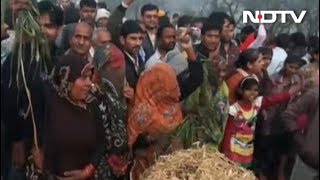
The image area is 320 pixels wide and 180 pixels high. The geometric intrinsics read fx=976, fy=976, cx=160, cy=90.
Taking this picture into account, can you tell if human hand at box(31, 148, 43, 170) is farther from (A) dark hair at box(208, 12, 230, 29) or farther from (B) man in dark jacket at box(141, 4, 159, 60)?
(A) dark hair at box(208, 12, 230, 29)

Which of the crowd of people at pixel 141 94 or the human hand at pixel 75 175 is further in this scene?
the human hand at pixel 75 175

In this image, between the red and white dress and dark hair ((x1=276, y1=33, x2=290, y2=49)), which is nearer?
dark hair ((x1=276, y1=33, x2=290, y2=49))

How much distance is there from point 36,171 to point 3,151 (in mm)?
230

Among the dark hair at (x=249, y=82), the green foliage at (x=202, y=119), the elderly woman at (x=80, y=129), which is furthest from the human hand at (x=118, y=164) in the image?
the dark hair at (x=249, y=82)

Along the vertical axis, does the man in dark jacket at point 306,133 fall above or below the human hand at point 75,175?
above

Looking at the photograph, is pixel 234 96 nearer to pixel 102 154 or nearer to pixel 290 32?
pixel 290 32

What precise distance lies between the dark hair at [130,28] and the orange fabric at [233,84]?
60cm

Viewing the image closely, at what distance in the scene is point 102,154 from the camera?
586 centimetres

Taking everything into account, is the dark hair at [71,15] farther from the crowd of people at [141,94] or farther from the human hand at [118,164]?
the human hand at [118,164]

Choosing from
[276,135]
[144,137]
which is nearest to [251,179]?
[276,135]

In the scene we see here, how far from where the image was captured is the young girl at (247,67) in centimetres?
571

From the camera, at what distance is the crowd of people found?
18.7 feet

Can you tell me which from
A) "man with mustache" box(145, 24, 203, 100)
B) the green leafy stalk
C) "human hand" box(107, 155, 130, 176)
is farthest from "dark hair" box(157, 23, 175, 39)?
"human hand" box(107, 155, 130, 176)

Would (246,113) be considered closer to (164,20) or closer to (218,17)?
(218,17)
